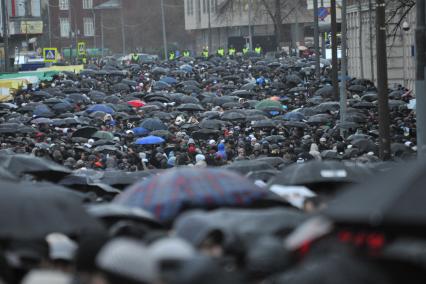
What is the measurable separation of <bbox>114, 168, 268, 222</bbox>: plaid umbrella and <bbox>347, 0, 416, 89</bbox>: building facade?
3432cm

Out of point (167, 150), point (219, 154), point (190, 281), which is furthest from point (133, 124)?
point (190, 281)

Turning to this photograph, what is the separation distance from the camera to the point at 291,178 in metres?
13.5

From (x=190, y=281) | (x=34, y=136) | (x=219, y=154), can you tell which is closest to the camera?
(x=190, y=281)

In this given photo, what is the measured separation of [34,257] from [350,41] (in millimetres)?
57532

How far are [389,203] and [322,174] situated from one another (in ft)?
19.2

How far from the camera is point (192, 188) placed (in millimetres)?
11234

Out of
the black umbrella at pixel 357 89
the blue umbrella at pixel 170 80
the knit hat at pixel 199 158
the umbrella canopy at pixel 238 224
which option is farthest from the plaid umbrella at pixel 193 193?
the blue umbrella at pixel 170 80

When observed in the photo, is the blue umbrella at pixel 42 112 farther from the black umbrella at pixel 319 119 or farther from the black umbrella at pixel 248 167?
the black umbrella at pixel 248 167

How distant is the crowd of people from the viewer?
301 inches

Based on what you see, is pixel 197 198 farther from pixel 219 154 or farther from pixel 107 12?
pixel 107 12

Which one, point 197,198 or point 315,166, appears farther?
point 315,166

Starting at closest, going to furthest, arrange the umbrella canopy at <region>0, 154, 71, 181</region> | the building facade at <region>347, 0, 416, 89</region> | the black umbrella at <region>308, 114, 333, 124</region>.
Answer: the umbrella canopy at <region>0, 154, 71, 181</region>
the black umbrella at <region>308, 114, 333, 124</region>
the building facade at <region>347, 0, 416, 89</region>

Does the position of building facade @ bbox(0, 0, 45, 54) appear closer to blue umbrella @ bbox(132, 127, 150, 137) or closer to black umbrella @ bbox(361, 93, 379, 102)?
black umbrella @ bbox(361, 93, 379, 102)

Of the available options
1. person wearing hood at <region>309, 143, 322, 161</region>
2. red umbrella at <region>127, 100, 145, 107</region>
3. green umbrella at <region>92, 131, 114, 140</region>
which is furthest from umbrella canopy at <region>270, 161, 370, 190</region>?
red umbrella at <region>127, 100, 145, 107</region>
